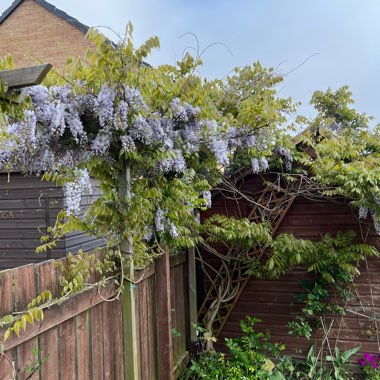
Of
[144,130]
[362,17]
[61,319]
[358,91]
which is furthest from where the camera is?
[358,91]

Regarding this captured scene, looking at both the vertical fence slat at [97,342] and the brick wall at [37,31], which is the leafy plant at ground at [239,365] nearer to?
the vertical fence slat at [97,342]

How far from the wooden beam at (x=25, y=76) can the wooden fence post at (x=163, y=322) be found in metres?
1.88

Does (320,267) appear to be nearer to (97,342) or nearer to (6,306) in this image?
(97,342)

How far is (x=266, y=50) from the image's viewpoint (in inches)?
174

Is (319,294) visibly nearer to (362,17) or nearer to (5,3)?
(362,17)

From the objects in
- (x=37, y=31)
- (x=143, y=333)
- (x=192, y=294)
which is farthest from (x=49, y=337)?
(x=37, y=31)

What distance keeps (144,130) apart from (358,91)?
513 cm

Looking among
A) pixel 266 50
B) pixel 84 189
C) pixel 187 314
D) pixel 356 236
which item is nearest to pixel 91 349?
pixel 84 189

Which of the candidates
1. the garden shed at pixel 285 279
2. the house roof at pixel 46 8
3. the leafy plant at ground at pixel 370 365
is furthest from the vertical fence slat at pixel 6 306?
the house roof at pixel 46 8

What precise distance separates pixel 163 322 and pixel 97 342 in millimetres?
908

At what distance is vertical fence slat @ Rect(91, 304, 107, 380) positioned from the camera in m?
2.00

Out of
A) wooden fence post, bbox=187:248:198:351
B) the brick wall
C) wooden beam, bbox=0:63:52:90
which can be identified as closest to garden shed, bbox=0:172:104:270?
wooden fence post, bbox=187:248:198:351

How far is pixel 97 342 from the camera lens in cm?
Result: 205

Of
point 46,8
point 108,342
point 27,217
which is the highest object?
point 46,8
